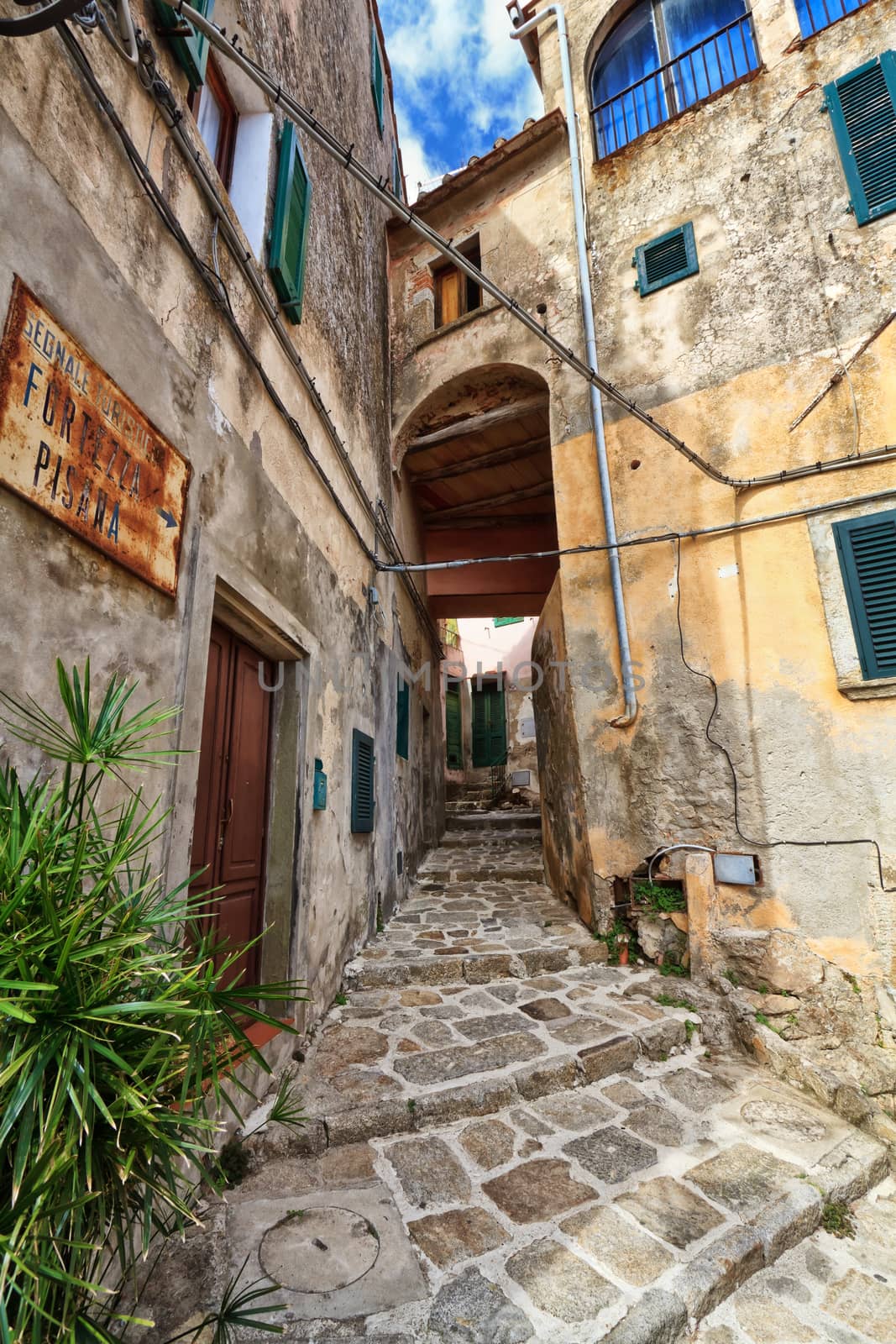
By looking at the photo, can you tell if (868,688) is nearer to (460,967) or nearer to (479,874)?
(460,967)

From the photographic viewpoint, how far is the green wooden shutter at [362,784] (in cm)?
493

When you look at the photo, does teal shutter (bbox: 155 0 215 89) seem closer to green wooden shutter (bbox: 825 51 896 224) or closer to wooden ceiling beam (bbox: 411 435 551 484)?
green wooden shutter (bbox: 825 51 896 224)

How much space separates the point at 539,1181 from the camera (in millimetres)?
2553

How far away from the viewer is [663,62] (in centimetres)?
640

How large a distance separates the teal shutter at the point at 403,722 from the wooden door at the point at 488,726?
951cm

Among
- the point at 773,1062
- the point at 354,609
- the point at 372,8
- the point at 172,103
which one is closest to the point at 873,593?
the point at 773,1062

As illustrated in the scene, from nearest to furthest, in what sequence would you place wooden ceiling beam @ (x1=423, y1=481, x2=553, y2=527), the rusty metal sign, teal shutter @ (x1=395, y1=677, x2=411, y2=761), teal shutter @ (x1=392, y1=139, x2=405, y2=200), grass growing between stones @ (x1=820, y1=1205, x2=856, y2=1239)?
the rusty metal sign, grass growing between stones @ (x1=820, y1=1205, x2=856, y2=1239), teal shutter @ (x1=395, y1=677, x2=411, y2=761), teal shutter @ (x1=392, y1=139, x2=405, y2=200), wooden ceiling beam @ (x1=423, y1=481, x2=553, y2=527)

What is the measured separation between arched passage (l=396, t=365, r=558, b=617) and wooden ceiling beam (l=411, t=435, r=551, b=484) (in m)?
0.01

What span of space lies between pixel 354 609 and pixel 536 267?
4.62 m

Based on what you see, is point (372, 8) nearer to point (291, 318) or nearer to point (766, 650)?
point (291, 318)

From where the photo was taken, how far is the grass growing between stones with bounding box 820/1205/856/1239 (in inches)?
99.3

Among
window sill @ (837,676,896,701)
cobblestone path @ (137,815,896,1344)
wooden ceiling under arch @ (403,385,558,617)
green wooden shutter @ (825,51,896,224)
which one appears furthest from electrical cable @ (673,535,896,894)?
wooden ceiling under arch @ (403,385,558,617)

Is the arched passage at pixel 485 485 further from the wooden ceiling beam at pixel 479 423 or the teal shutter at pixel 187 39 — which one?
the teal shutter at pixel 187 39

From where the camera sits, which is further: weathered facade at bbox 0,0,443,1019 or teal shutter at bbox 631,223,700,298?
teal shutter at bbox 631,223,700,298
